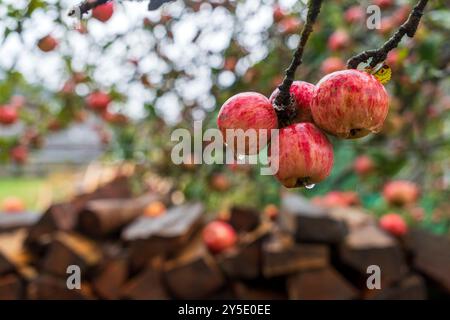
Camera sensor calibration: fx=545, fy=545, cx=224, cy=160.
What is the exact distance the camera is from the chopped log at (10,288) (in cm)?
179

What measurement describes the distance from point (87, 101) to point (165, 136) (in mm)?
477

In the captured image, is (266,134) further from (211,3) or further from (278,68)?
(278,68)

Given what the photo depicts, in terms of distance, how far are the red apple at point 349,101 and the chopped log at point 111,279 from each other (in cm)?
129

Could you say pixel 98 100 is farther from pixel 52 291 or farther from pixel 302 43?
pixel 302 43

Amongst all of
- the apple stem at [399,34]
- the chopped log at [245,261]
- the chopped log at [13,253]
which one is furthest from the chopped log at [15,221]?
the apple stem at [399,34]

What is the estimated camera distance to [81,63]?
2.42 m

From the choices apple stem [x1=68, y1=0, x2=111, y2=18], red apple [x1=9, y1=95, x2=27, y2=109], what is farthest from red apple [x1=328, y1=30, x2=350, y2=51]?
red apple [x1=9, y1=95, x2=27, y2=109]

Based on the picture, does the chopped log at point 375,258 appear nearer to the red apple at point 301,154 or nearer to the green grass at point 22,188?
the red apple at point 301,154

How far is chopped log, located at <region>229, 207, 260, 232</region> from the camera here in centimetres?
218

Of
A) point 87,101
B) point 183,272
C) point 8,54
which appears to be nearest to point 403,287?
point 183,272

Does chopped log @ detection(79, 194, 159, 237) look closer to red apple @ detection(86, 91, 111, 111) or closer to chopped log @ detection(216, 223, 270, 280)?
chopped log @ detection(216, 223, 270, 280)

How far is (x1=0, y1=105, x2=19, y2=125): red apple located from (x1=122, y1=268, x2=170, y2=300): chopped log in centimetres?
147

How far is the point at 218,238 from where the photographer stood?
196 centimetres

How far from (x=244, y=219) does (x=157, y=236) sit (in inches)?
16.7
